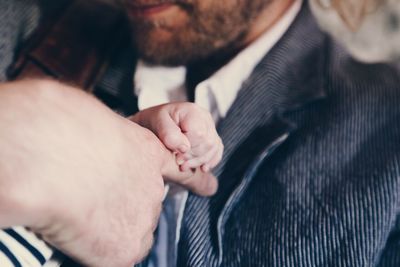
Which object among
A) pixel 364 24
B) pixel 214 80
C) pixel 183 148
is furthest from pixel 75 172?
pixel 364 24

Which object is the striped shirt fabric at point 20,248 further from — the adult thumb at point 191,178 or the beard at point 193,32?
the beard at point 193,32

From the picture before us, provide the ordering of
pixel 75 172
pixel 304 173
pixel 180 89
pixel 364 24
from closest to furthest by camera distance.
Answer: pixel 75 172 < pixel 304 173 < pixel 180 89 < pixel 364 24

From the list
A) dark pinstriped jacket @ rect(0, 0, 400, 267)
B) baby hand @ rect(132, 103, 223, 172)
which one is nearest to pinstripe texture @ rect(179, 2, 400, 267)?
dark pinstriped jacket @ rect(0, 0, 400, 267)

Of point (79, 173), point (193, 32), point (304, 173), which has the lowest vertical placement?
point (304, 173)

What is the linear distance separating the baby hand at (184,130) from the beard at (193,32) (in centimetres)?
30

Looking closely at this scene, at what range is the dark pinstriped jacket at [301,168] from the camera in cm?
62

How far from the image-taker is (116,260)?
0.42 metres

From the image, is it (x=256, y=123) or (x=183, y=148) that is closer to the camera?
(x=183, y=148)

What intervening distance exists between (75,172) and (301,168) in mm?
406

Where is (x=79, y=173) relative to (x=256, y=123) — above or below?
above

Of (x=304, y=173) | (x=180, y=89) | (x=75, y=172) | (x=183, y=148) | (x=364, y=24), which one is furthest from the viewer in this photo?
(x=364, y=24)

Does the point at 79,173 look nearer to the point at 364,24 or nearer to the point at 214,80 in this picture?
the point at 214,80

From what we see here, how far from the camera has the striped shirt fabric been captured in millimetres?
371

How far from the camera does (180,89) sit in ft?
2.55
